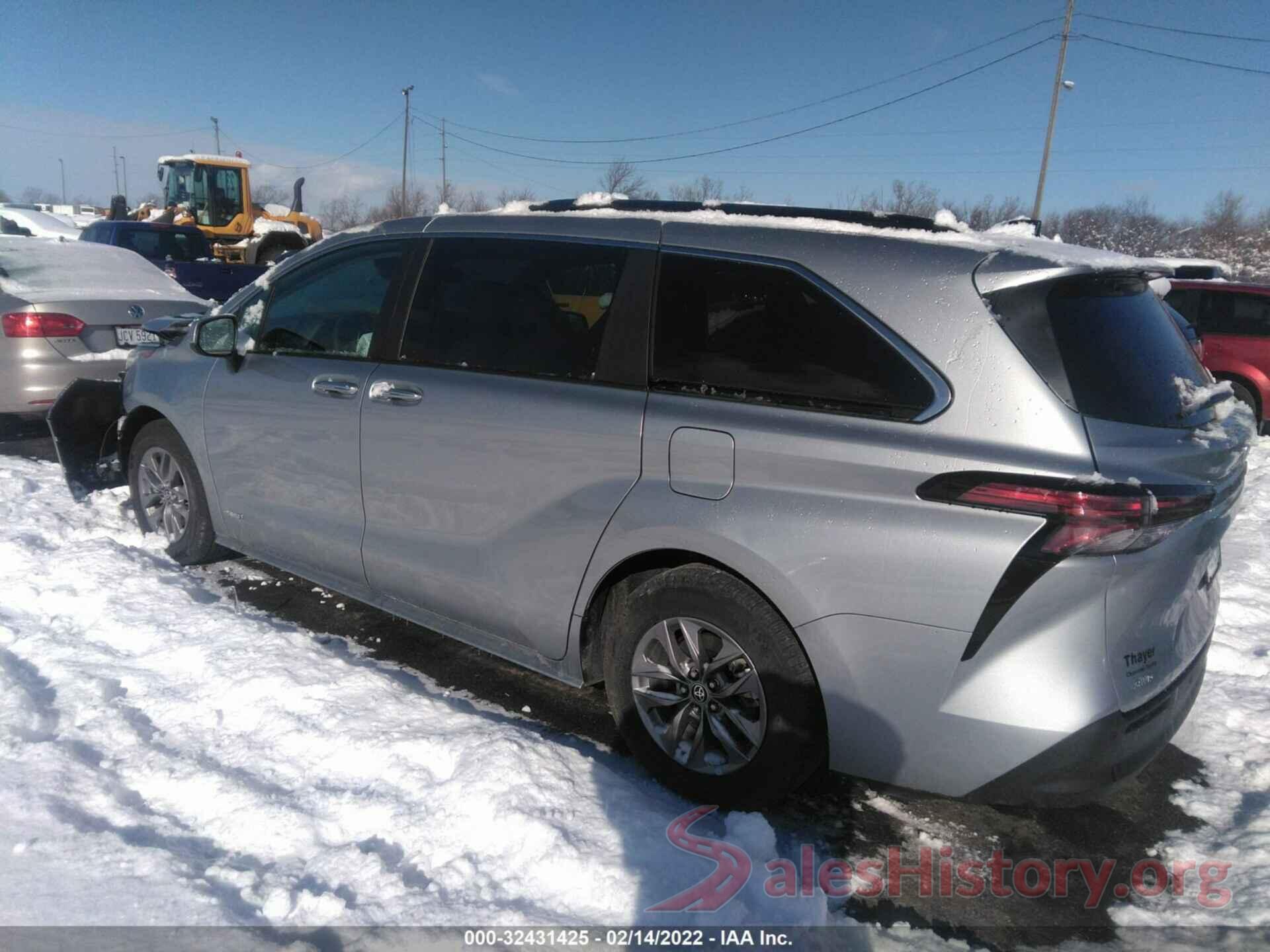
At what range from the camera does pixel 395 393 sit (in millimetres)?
3348

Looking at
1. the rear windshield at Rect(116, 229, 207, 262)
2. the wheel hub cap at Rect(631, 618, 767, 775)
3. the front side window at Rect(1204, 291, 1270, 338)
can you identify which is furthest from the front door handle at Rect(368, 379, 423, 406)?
the rear windshield at Rect(116, 229, 207, 262)

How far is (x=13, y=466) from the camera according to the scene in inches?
234

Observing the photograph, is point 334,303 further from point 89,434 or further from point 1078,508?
point 1078,508

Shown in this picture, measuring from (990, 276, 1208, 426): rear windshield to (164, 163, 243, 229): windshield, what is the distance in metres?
24.9

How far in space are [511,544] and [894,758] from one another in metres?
1.43

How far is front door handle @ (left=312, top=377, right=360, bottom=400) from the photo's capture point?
3.51m

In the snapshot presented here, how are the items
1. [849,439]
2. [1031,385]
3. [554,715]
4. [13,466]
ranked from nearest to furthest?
[1031,385], [849,439], [554,715], [13,466]

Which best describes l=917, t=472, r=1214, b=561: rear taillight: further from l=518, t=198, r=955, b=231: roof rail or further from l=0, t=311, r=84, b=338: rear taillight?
l=0, t=311, r=84, b=338: rear taillight

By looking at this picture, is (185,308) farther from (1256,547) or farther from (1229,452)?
(1256,547)

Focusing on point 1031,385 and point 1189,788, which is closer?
point 1031,385

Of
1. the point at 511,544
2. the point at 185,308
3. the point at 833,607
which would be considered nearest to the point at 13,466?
the point at 185,308

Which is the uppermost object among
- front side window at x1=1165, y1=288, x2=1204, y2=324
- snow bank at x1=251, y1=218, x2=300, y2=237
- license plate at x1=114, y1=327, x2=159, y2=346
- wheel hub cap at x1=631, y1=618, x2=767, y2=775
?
snow bank at x1=251, y1=218, x2=300, y2=237

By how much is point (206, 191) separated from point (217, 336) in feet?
72.8

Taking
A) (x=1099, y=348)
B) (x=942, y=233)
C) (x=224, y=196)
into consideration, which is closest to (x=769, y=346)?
(x=942, y=233)
